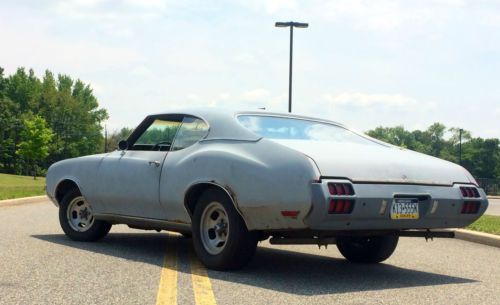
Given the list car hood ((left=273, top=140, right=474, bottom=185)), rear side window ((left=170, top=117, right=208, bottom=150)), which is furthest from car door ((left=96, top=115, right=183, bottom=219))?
car hood ((left=273, top=140, right=474, bottom=185))

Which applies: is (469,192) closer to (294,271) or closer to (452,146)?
(294,271)

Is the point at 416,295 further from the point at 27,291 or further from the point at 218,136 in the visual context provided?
the point at 27,291

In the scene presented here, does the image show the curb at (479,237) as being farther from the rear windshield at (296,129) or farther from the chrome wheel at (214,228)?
the chrome wheel at (214,228)

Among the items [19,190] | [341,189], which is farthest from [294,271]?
[19,190]

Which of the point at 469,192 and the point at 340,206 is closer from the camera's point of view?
the point at 340,206

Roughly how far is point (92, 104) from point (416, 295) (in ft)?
353

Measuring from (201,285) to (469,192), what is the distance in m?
2.71

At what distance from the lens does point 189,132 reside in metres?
6.83

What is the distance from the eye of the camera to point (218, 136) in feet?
20.8

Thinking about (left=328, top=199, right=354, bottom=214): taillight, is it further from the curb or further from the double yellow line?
the curb

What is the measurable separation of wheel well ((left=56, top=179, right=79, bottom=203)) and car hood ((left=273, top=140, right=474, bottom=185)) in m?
3.50

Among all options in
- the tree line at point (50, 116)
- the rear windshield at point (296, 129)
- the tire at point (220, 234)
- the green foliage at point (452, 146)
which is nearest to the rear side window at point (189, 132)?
the rear windshield at point (296, 129)

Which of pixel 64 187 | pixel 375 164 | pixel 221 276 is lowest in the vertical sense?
pixel 221 276

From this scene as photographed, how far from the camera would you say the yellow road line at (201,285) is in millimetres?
4602
